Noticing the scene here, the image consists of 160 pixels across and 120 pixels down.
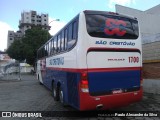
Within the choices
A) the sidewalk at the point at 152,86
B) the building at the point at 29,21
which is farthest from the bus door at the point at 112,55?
the building at the point at 29,21

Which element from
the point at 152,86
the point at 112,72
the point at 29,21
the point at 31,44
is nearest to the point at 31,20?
the point at 29,21

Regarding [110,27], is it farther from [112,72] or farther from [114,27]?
[112,72]

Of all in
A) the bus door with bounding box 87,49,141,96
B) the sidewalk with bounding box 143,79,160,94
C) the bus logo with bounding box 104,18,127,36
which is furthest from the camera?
the sidewalk with bounding box 143,79,160,94

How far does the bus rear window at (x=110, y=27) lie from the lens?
303 inches

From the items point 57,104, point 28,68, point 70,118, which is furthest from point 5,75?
point 28,68

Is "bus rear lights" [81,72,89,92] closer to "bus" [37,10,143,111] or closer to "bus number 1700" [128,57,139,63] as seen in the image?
"bus" [37,10,143,111]

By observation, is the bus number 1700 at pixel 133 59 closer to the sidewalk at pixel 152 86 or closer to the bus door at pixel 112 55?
the bus door at pixel 112 55

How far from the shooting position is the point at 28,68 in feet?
275

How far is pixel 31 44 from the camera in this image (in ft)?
177

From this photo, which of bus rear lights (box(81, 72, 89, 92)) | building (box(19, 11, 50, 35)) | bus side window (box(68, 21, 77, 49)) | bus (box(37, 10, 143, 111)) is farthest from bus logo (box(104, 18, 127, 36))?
building (box(19, 11, 50, 35))

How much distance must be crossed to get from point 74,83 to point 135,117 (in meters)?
2.32

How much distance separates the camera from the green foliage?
176ft

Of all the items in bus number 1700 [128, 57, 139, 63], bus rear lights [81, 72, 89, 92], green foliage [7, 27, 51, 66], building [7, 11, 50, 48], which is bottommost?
bus rear lights [81, 72, 89, 92]

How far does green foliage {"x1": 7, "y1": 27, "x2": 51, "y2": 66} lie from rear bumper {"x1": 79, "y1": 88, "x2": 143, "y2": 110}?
4591cm
